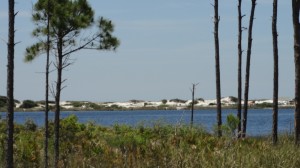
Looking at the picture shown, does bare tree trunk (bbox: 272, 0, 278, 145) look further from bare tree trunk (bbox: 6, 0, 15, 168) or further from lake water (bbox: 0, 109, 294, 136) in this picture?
bare tree trunk (bbox: 6, 0, 15, 168)

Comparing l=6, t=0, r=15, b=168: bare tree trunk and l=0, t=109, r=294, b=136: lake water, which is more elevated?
l=6, t=0, r=15, b=168: bare tree trunk

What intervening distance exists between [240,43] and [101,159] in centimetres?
1464

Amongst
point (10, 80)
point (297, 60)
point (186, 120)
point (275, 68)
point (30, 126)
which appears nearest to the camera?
point (10, 80)

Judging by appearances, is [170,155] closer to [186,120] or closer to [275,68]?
[275,68]

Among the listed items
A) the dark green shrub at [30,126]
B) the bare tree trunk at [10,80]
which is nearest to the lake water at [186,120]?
the dark green shrub at [30,126]

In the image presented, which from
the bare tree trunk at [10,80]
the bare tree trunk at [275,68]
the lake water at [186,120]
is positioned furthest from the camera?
the lake water at [186,120]

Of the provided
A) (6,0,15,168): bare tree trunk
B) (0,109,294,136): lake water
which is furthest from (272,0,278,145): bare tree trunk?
(6,0,15,168): bare tree trunk

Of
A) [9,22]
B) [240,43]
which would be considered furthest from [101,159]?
A: [240,43]

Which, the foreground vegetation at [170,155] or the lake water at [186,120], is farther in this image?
the lake water at [186,120]

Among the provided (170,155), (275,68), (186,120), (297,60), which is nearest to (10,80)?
(170,155)

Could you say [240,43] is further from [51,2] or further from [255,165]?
[255,165]

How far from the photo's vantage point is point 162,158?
36.0 feet

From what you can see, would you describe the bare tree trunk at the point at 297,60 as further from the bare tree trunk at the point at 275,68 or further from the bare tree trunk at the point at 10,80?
the bare tree trunk at the point at 10,80

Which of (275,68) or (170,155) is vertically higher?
(275,68)
